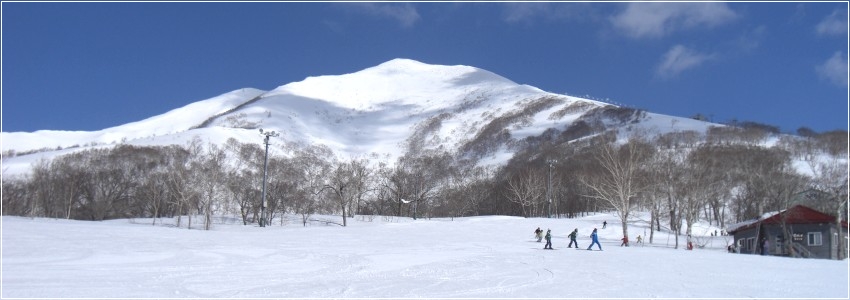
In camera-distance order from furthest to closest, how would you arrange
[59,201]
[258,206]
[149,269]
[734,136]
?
[734,136] → [59,201] → [258,206] → [149,269]

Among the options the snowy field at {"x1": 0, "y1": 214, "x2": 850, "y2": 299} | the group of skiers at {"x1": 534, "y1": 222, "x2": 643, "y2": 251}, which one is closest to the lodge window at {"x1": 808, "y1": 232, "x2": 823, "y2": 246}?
the group of skiers at {"x1": 534, "y1": 222, "x2": 643, "y2": 251}

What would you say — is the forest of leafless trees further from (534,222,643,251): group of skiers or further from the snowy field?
the snowy field

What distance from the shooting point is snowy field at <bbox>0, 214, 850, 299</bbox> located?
40.6ft

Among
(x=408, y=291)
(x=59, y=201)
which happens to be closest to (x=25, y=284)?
(x=408, y=291)

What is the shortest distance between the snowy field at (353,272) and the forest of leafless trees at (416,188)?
1728 centimetres

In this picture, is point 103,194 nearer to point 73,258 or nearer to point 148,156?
point 148,156

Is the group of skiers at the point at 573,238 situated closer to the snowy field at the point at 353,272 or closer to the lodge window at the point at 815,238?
the snowy field at the point at 353,272

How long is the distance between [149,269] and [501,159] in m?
167

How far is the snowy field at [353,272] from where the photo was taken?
12383mm

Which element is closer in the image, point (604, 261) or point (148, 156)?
point (604, 261)

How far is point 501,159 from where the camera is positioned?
591 feet

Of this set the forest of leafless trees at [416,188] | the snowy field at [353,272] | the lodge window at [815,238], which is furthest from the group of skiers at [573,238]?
the lodge window at [815,238]

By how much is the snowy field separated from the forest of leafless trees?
1728 centimetres

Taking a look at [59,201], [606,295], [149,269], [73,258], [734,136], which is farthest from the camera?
[734,136]
